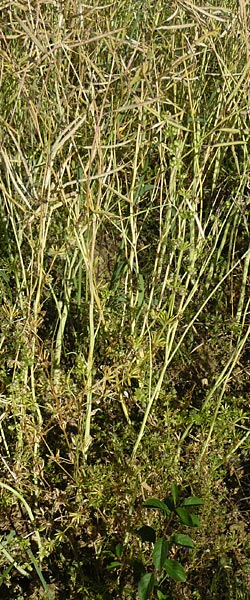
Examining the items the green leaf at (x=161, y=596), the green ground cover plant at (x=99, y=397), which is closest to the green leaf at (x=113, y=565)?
the green ground cover plant at (x=99, y=397)

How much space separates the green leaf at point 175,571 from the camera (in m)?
1.39

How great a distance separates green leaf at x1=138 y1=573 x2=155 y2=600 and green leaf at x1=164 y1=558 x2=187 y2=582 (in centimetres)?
3

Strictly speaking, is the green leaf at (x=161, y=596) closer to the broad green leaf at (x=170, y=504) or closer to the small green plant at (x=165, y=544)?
the small green plant at (x=165, y=544)

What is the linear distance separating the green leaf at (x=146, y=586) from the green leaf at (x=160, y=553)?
2.1 inches

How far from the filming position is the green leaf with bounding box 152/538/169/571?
1373 mm

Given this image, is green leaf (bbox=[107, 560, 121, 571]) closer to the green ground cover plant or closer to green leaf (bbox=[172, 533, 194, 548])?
the green ground cover plant

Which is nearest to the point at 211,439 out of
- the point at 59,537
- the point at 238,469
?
the point at 238,469

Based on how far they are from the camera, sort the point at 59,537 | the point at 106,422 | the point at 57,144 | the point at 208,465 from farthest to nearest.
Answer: the point at 106,422 < the point at 208,465 < the point at 59,537 < the point at 57,144

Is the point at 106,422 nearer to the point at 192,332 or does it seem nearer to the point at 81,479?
the point at 81,479

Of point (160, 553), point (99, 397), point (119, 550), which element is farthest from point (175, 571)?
point (99, 397)

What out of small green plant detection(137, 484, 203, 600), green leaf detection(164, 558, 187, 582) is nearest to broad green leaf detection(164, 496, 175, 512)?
small green plant detection(137, 484, 203, 600)

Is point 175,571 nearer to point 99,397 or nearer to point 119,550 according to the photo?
point 119,550

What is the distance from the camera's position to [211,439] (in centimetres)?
175

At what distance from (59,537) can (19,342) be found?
41cm
